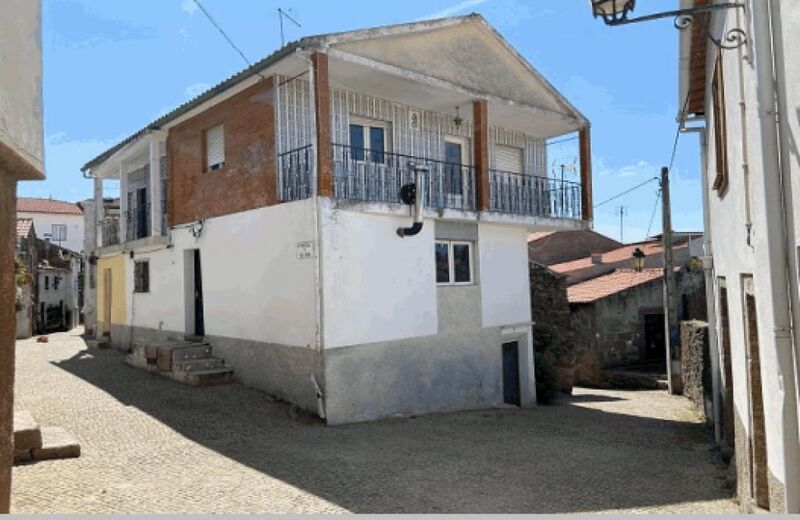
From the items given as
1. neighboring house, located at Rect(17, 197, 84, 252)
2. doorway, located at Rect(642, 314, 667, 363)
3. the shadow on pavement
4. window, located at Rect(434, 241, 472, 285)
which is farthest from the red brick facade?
neighboring house, located at Rect(17, 197, 84, 252)

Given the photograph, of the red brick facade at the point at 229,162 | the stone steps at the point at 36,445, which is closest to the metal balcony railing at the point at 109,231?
the red brick facade at the point at 229,162

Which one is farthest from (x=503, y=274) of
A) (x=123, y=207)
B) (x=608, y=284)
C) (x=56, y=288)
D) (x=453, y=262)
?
(x=56, y=288)

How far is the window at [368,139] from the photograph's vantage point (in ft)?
43.1

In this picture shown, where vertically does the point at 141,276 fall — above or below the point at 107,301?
above

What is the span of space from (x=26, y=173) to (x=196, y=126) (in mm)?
10241

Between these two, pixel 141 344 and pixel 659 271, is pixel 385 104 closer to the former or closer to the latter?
pixel 141 344

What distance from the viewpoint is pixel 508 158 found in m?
17.1

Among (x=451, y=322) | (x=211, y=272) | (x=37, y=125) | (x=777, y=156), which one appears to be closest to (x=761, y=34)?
(x=777, y=156)

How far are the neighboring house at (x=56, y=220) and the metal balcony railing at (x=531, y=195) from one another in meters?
50.3

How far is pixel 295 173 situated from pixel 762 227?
883 cm

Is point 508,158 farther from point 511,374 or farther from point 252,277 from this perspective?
point 252,277

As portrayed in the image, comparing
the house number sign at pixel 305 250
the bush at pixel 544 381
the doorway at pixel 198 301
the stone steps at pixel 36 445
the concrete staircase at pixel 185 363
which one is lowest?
the bush at pixel 544 381

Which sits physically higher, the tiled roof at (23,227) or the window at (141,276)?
the tiled roof at (23,227)

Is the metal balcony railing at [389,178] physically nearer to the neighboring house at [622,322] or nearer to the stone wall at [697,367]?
the stone wall at [697,367]
